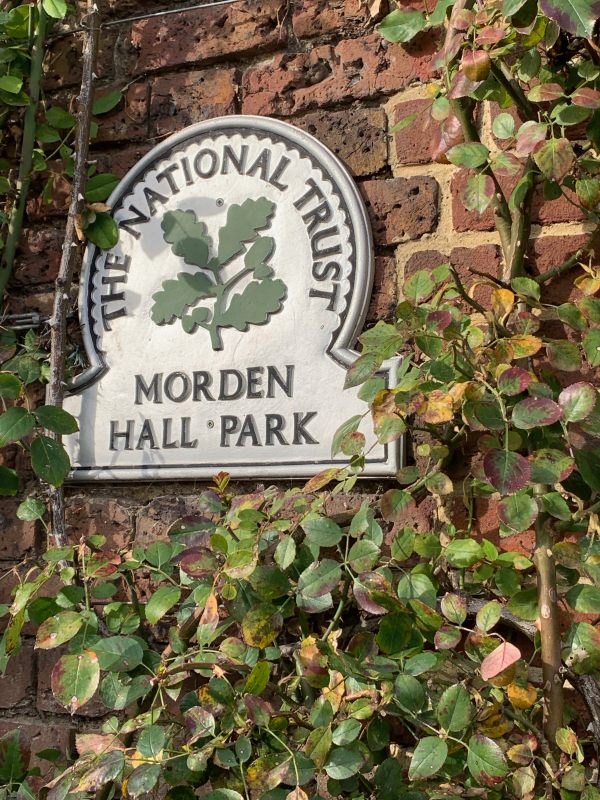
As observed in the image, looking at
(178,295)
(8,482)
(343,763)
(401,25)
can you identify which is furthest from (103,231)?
(343,763)

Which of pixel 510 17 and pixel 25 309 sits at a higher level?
pixel 510 17

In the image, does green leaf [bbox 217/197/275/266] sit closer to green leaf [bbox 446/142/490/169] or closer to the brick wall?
the brick wall

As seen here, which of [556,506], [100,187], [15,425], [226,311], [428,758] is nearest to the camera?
[428,758]

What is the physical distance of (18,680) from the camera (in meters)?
1.32

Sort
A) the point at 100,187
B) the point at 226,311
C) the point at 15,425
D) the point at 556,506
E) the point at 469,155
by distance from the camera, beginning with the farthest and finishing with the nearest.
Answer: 1. the point at 100,187
2. the point at 226,311
3. the point at 15,425
4. the point at 469,155
5. the point at 556,506

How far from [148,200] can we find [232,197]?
0.43 ft

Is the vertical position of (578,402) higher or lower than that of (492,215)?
lower

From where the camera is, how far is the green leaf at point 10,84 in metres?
1.35

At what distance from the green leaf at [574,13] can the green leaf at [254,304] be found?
0.48m

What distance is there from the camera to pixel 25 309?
1.40 metres

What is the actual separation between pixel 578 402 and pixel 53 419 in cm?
64

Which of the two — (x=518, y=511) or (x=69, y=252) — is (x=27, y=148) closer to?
(x=69, y=252)

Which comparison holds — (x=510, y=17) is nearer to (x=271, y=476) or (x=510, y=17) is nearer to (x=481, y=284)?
(x=481, y=284)

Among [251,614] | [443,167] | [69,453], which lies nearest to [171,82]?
[443,167]
